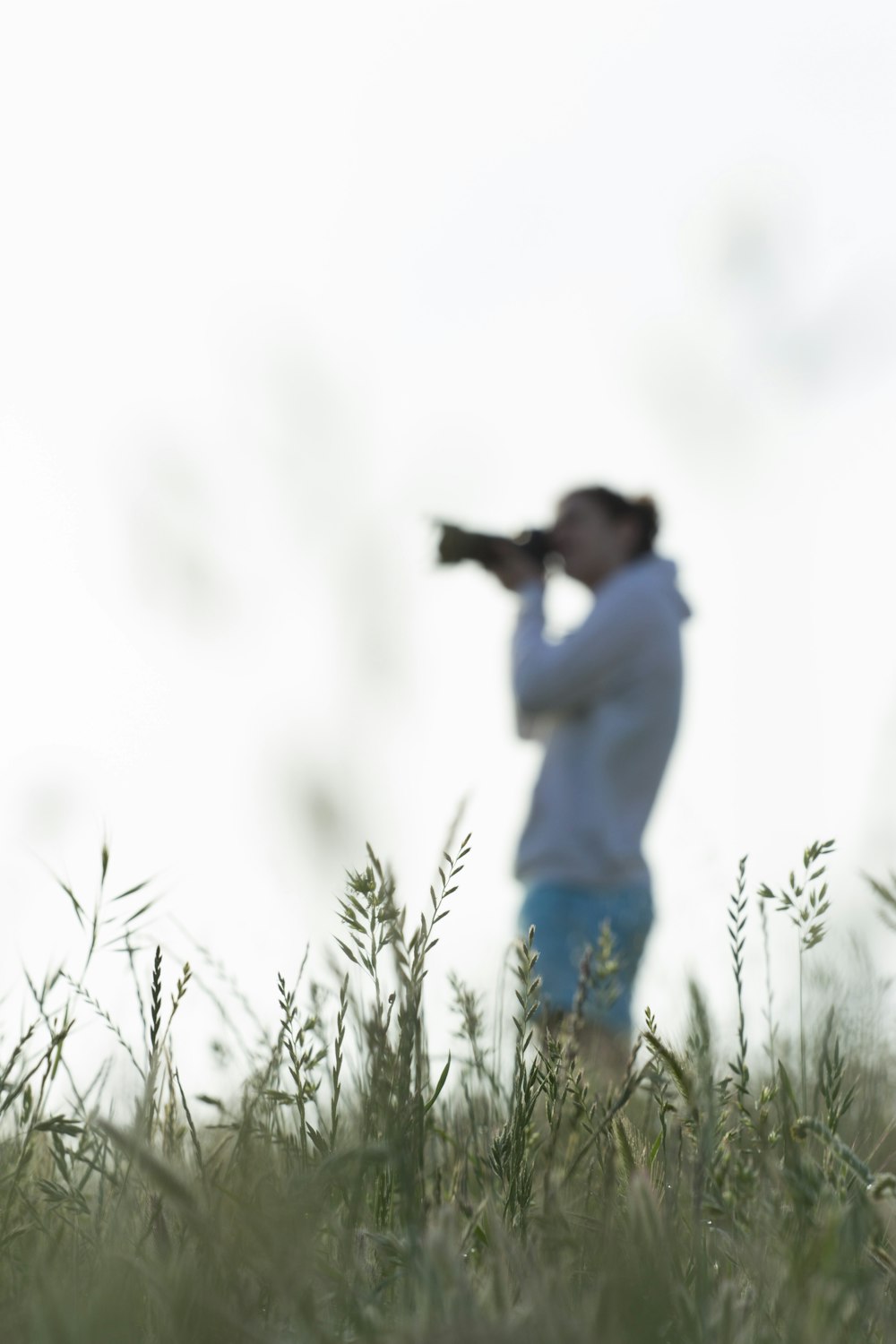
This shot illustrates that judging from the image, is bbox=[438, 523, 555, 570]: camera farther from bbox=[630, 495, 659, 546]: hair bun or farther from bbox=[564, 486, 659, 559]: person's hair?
bbox=[630, 495, 659, 546]: hair bun

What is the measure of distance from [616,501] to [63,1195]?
3.47m

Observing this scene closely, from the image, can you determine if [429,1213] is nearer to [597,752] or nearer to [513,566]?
[597,752]

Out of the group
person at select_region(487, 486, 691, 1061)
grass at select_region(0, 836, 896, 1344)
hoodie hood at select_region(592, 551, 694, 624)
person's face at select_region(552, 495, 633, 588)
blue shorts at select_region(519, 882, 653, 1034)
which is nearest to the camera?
grass at select_region(0, 836, 896, 1344)

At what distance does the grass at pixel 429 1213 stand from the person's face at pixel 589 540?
2952 mm

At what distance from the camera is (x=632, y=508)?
4.36m

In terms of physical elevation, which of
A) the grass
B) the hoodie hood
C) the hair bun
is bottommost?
the grass

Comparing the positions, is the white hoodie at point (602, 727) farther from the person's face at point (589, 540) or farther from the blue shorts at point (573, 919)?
the person's face at point (589, 540)

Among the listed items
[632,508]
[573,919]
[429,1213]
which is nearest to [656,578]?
[632,508]

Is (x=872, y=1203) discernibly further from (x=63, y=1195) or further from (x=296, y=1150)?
(x=63, y=1195)

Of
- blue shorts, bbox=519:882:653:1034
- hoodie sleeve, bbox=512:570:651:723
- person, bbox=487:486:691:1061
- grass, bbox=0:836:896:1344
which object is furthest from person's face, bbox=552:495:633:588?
grass, bbox=0:836:896:1344

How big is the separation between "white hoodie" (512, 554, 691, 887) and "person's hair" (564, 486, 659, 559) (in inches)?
15.5

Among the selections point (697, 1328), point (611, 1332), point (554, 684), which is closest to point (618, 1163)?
point (697, 1328)

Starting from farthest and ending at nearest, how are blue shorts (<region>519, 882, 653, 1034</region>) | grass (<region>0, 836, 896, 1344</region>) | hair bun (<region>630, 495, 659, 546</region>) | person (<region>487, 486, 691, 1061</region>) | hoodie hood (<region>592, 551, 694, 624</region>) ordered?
hair bun (<region>630, 495, 659, 546</region>) < hoodie hood (<region>592, 551, 694, 624</region>) < person (<region>487, 486, 691, 1061</region>) < blue shorts (<region>519, 882, 653, 1034</region>) < grass (<region>0, 836, 896, 1344</region>)

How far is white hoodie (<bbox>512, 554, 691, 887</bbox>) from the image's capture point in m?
3.74
